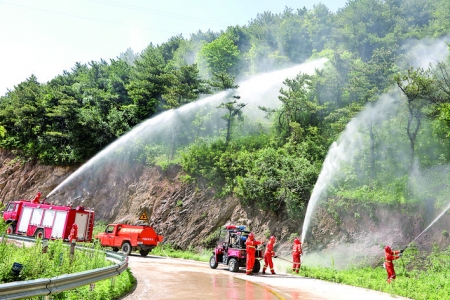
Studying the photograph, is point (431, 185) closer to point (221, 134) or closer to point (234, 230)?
point (234, 230)

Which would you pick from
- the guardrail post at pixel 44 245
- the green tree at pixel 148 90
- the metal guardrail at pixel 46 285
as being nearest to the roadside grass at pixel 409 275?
the metal guardrail at pixel 46 285

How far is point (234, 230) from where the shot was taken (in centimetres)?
1903

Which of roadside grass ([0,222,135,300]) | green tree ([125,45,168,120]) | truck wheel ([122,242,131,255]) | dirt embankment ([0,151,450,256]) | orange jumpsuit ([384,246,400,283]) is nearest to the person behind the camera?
roadside grass ([0,222,135,300])

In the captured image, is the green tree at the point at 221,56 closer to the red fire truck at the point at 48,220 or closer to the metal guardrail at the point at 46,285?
the red fire truck at the point at 48,220

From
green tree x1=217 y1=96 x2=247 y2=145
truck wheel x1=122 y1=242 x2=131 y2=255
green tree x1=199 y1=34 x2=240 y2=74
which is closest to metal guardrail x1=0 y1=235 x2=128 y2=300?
truck wheel x1=122 y1=242 x2=131 y2=255

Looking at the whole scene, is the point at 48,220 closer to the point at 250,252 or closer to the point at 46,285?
the point at 250,252

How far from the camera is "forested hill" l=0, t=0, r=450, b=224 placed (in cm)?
Result: 2714

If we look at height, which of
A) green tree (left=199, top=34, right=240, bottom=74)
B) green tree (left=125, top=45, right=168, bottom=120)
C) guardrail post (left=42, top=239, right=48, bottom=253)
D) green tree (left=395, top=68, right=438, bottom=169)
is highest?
green tree (left=199, top=34, right=240, bottom=74)

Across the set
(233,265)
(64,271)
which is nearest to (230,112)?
(233,265)

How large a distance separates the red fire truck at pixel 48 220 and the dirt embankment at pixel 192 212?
23.2ft

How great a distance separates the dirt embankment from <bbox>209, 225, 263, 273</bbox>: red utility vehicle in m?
7.03

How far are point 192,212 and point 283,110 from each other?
1512 centimetres

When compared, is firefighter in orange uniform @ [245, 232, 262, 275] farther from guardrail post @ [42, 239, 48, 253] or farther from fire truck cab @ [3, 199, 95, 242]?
fire truck cab @ [3, 199, 95, 242]

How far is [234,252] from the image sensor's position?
59.7 ft
